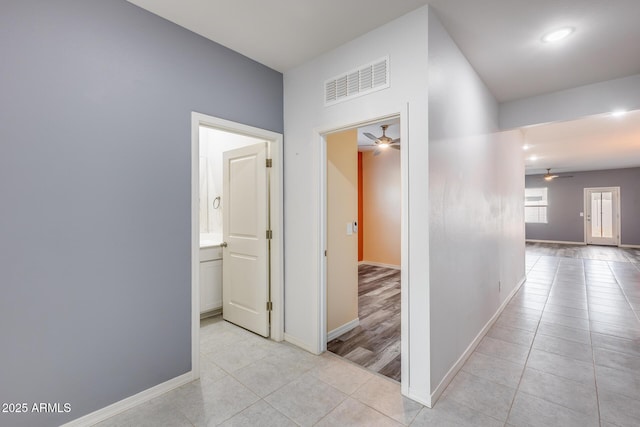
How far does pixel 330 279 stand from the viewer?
10.2ft

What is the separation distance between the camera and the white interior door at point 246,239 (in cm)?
309

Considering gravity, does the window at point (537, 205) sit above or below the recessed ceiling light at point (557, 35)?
below

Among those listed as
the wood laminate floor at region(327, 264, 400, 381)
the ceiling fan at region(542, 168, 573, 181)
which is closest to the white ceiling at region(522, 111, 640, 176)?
the ceiling fan at region(542, 168, 573, 181)

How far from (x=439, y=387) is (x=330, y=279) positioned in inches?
54.3

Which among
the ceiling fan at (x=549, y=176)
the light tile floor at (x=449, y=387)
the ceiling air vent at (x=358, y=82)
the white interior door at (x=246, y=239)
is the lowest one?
the light tile floor at (x=449, y=387)

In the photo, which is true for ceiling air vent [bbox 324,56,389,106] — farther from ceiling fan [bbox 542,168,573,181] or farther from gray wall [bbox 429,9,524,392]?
ceiling fan [bbox 542,168,573,181]

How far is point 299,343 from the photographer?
290 cm

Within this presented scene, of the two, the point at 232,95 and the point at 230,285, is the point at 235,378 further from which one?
the point at 232,95

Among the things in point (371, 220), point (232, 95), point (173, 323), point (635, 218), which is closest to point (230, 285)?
point (173, 323)

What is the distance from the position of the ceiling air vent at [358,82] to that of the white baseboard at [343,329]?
2394mm

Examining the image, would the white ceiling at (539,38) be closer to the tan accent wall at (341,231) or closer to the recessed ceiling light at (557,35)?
the recessed ceiling light at (557,35)

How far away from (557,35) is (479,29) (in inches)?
27.8

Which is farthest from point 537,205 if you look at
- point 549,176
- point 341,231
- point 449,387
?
point 449,387

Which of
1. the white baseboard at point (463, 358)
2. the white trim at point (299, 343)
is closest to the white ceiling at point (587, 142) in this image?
the white baseboard at point (463, 358)
